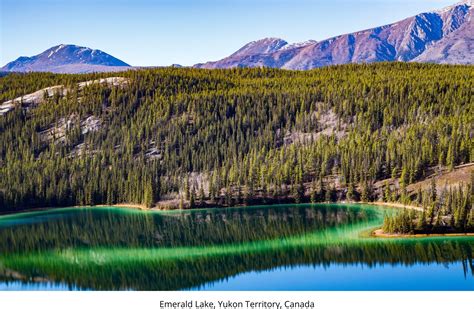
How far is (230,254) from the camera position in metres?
96.5

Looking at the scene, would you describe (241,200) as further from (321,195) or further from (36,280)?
(36,280)

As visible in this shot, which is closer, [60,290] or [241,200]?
[60,290]

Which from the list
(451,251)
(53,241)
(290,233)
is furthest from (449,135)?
(53,241)

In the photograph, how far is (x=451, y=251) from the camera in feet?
299

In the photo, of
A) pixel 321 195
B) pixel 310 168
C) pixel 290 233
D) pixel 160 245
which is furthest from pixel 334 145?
pixel 160 245

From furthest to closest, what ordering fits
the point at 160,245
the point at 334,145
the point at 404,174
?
1. the point at 334,145
2. the point at 404,174
3. the point at 160,245

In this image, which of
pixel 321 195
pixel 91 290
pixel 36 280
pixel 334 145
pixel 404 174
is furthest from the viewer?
pixel 334 145

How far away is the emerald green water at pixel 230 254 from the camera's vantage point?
78.9m

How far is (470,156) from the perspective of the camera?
160375 millimetres

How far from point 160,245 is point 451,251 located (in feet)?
152

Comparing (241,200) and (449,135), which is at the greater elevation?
(449,135)

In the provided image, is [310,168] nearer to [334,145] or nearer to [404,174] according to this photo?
[334,145]

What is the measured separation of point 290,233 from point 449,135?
84030 mm

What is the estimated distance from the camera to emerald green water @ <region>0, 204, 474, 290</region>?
78.9 meters
